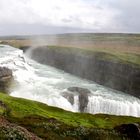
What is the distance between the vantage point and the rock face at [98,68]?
120125 millimetres

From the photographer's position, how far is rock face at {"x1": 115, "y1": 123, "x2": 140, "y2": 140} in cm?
3756

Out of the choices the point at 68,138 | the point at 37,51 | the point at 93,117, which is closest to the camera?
the point at 68,138

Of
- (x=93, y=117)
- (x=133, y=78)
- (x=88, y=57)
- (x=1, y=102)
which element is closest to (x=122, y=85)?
(x=133, y=78)

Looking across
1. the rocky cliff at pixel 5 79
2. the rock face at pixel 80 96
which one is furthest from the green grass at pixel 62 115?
the rocky cliff at pixel 5 79

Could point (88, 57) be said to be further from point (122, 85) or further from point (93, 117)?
point (93, 117)

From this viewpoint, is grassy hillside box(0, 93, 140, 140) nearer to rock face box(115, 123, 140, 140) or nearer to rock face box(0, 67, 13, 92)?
rock face box(115, 123, 140, 140)

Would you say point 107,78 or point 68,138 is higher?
point 68,138

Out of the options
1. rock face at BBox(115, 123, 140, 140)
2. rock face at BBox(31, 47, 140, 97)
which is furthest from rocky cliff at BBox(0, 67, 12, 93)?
rock face at BBox(115, 123, 140, 140)

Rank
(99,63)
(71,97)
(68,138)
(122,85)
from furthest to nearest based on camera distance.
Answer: (99,63)
(122,85)
(71,97)
(68,138)

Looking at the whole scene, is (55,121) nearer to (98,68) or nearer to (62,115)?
(62,115)

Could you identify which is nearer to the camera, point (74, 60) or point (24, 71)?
point (24, 71)

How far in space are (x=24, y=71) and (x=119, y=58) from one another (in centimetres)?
4140

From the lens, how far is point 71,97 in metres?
91.7

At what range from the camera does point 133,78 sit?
121 meters
